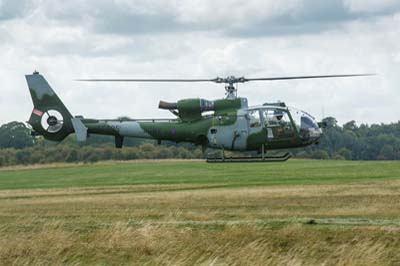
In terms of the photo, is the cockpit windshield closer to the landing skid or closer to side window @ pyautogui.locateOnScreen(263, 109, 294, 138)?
side window @ pyautogui.locateOnScreen(263, 109, 294, 138)

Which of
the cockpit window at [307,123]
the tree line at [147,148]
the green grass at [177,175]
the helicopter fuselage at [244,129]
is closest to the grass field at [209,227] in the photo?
the helicopter fuselage at [244,129]

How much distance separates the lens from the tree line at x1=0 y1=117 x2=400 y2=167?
110 metres

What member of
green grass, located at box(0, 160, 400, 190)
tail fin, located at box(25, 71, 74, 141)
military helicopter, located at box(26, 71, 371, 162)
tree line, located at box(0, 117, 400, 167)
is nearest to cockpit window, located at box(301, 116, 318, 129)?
military helicopter, located at box(26, 71, 371, 162)

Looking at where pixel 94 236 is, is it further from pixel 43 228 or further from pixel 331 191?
pixel 331 191

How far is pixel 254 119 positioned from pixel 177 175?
157 feet

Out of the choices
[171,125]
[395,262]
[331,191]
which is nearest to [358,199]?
[331,191]

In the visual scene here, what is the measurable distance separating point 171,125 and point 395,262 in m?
16.9

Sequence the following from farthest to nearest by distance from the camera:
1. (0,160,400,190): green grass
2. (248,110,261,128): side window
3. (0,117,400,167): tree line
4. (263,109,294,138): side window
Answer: (0,117,400,167): tree line → (0,160,400,190): green grass → (248,110,261,128): side window → (263,109,294,138): side window

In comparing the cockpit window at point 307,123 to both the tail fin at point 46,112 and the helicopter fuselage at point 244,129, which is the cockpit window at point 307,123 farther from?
the tail fin at point 46,112

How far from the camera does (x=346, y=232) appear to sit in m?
28.4

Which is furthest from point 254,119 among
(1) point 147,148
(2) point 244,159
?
(1) point 147,148

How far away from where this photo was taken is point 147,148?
111688 millimetres

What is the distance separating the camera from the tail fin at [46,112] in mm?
41562

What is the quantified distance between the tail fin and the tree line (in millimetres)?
44056
